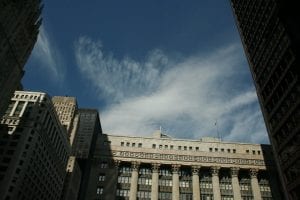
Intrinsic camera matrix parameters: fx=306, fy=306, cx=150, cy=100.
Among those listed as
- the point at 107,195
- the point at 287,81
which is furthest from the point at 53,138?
the point at 287,81

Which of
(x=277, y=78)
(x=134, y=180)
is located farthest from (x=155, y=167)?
(x=277, y=78)

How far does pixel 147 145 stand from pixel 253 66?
56.1 metres

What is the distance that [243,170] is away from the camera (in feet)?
373

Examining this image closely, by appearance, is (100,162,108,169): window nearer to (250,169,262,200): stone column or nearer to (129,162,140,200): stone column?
(129,162,140,200): stone column

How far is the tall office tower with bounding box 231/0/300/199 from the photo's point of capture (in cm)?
5262

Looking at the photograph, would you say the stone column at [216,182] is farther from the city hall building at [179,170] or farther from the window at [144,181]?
the window at [144,181]

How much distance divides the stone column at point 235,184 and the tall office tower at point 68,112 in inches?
2977

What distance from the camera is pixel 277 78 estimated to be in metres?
61.5

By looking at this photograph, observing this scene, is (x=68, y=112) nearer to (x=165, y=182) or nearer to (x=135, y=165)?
(x=135, y=165)

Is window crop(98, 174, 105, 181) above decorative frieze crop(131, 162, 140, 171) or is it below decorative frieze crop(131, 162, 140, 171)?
below

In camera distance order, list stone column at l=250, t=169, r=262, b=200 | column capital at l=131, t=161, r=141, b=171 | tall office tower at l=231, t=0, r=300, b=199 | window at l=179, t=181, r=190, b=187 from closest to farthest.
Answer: tall office tower at l=231, t=0, r=300, b=199, stone column at l=250, t=169, r=262, b=200, window at l=179, t=181, r=190, b=187, column capital at l=131, t=161, r=141, b=171

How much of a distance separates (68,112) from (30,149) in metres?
75.8

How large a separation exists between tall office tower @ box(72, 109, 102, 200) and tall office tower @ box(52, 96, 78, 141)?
3.34 meters

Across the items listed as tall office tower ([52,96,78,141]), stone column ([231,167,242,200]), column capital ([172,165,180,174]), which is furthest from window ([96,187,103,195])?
tall office tower ([52,96,78,141])
